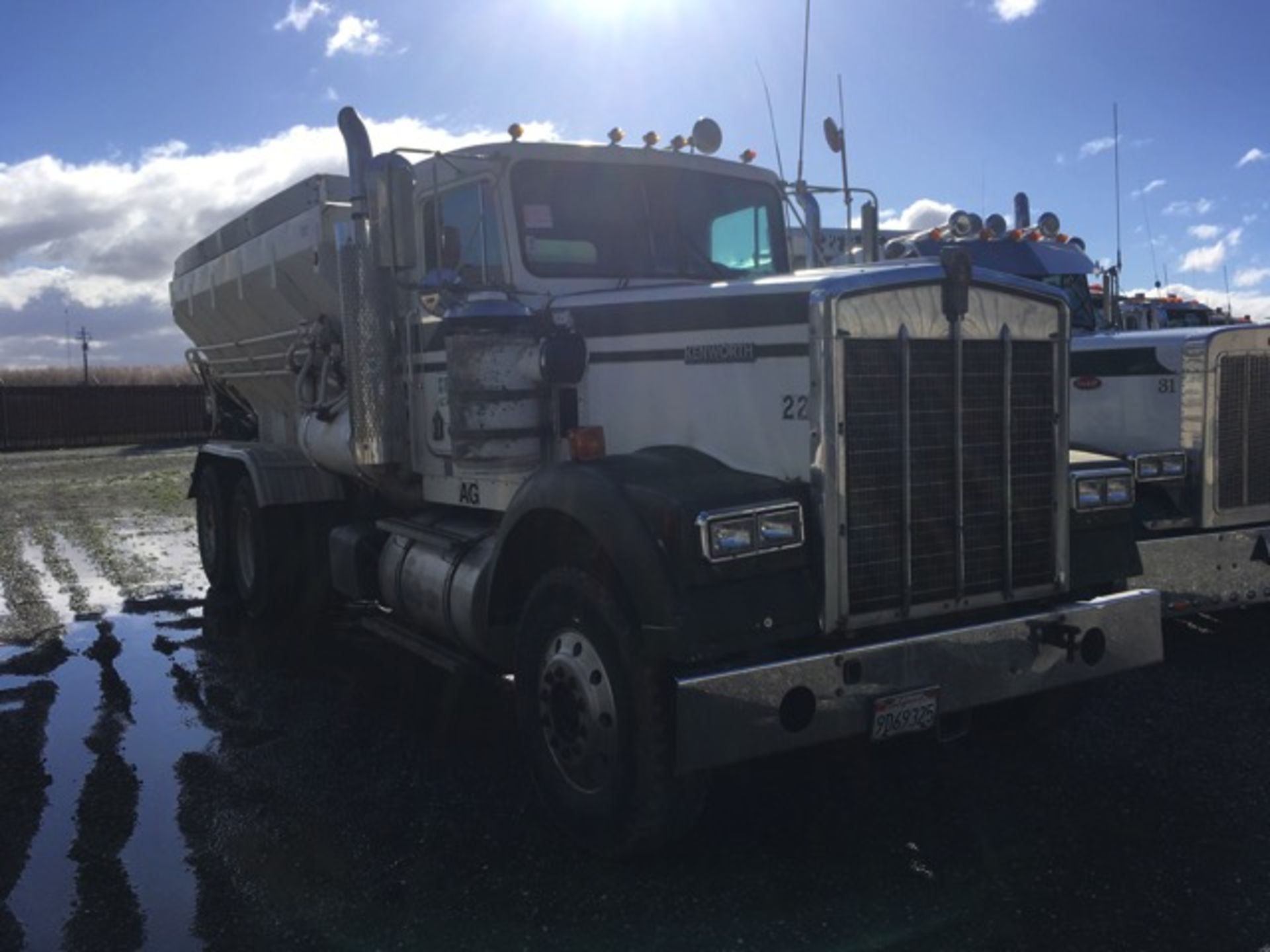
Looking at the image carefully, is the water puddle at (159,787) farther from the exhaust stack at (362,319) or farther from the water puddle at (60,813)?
the exhaust stack at (362,319)

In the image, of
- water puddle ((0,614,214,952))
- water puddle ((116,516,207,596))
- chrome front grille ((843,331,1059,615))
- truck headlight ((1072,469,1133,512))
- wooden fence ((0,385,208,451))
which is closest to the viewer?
water puddle ((0,614,214,952))

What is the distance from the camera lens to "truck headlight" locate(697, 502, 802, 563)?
12.7 ft

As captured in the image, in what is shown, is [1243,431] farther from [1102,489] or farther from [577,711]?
[577,711]

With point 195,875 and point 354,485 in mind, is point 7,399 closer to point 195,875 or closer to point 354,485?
point 354,485

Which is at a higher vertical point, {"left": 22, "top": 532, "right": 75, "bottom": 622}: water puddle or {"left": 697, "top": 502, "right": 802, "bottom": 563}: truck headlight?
{"left": 697, "top": 502, "right": 802, "bottom": 563}: truck headlight

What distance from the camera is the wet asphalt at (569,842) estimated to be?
3785 millimetres

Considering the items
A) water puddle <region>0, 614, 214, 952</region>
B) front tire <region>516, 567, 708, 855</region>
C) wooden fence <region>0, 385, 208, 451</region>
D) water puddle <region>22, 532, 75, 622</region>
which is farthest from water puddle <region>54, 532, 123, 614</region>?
wooden fence <region>0, 385, 208, 451</region>

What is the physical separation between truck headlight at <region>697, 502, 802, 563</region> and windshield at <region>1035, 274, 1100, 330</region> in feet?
16.6

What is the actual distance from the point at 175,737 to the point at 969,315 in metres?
4.45

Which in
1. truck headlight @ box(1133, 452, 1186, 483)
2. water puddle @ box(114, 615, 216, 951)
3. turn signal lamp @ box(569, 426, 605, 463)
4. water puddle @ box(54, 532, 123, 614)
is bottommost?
water puddle @ box(114, 615, 216, 951)

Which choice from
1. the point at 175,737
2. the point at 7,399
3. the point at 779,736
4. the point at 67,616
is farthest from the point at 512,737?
the point at 7,399

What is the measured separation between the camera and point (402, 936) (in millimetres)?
3736

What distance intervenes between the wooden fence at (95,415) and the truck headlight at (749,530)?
33.1 meters

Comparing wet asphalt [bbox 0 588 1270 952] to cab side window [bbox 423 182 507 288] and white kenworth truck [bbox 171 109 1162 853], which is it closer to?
white kenworth truck [bbox 171 109 1162 853]
